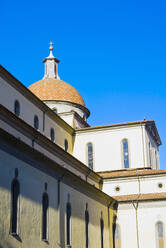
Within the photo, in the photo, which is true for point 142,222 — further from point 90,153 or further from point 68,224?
point 68,224

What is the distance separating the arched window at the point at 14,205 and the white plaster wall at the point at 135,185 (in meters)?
19.2

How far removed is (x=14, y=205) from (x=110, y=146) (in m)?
22.2

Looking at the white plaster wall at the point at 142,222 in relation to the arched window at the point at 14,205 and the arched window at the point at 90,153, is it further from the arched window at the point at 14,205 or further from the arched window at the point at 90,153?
the arched window at the point at 14,205

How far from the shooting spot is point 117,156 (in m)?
40.8

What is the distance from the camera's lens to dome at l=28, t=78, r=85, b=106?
154 ft

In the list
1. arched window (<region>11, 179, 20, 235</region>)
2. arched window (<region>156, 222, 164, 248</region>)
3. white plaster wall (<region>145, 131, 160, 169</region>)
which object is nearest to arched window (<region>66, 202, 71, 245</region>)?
arched window (<region>11, 179, 20, 235</region>)

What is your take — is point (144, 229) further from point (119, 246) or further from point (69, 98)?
point (69, 98)

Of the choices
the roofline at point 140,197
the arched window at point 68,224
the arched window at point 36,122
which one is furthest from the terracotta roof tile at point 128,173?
the arched window at point 68,224

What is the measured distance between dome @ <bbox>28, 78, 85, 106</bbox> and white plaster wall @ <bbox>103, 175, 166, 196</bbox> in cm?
1205

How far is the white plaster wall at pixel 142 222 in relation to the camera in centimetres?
3541

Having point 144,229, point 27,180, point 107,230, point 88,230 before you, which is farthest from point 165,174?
point 27,180

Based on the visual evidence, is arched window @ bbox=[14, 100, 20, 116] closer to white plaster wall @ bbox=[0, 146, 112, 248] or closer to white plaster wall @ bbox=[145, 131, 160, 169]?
white plaster wall @ bbox=[0, 146, 112, 248]

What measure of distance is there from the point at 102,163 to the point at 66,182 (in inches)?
569

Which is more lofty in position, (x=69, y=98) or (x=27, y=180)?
(x=69, y=98)
